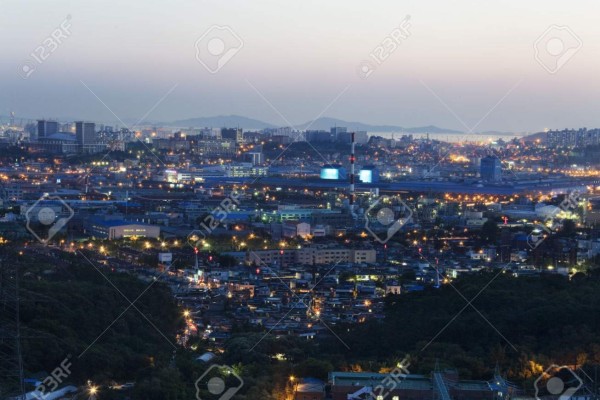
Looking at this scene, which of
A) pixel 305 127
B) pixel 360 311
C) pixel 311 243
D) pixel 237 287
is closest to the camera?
pixel 360 311

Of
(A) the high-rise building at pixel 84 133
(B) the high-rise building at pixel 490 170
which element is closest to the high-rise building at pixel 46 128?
(A) the high-rise building at pixel 84 133

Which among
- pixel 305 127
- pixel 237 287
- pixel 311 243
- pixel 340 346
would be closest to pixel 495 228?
pixel 311 243

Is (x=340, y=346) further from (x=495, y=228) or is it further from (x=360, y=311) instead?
(x=495, y=228)

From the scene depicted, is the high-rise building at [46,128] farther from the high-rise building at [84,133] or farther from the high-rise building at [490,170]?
the high-rise building at [490,170]

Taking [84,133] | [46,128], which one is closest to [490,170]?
[84,133]

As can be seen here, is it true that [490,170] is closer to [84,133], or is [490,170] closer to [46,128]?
[84,133]

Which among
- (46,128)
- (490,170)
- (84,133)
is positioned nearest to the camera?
(490,170)
